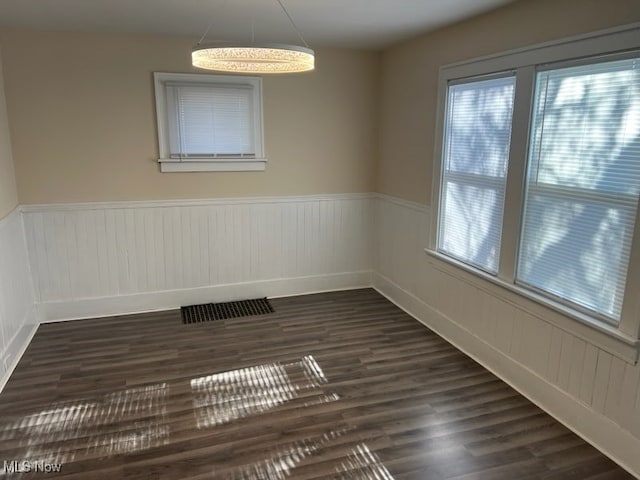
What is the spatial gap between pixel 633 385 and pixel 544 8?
81.2 inches

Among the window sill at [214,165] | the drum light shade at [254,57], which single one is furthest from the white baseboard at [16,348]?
the drum light shade at [254,57]

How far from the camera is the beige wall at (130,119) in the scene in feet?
11.9

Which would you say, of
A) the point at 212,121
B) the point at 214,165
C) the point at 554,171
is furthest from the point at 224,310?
the point at 554,171

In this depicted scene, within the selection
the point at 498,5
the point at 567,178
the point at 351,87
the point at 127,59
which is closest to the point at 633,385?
the point at 567,178

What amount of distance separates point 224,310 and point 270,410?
5.54 ft

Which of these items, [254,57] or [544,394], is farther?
[544,394]

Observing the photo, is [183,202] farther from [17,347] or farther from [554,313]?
[554,313]

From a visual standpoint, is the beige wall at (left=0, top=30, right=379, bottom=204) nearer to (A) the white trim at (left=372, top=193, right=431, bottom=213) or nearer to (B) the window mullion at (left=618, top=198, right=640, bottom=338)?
(A) the white trim at (left=372, top=193, right=431, bottom=213)

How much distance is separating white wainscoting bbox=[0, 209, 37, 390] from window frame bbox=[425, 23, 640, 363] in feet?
10.3

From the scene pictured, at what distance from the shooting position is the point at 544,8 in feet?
8.45

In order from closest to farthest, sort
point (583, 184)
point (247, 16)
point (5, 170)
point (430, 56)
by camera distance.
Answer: point (583, 184) → point (247, 16) → point (5, 170) → point (430, 56)

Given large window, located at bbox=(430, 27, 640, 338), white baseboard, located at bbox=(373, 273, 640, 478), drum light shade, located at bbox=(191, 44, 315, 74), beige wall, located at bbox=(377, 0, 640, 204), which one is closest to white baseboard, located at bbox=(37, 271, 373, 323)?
white baseboard, located at bbox=(373, 273, 640, 478)

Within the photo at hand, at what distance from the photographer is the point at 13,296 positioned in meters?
3.25

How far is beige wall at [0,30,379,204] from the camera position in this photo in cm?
362
